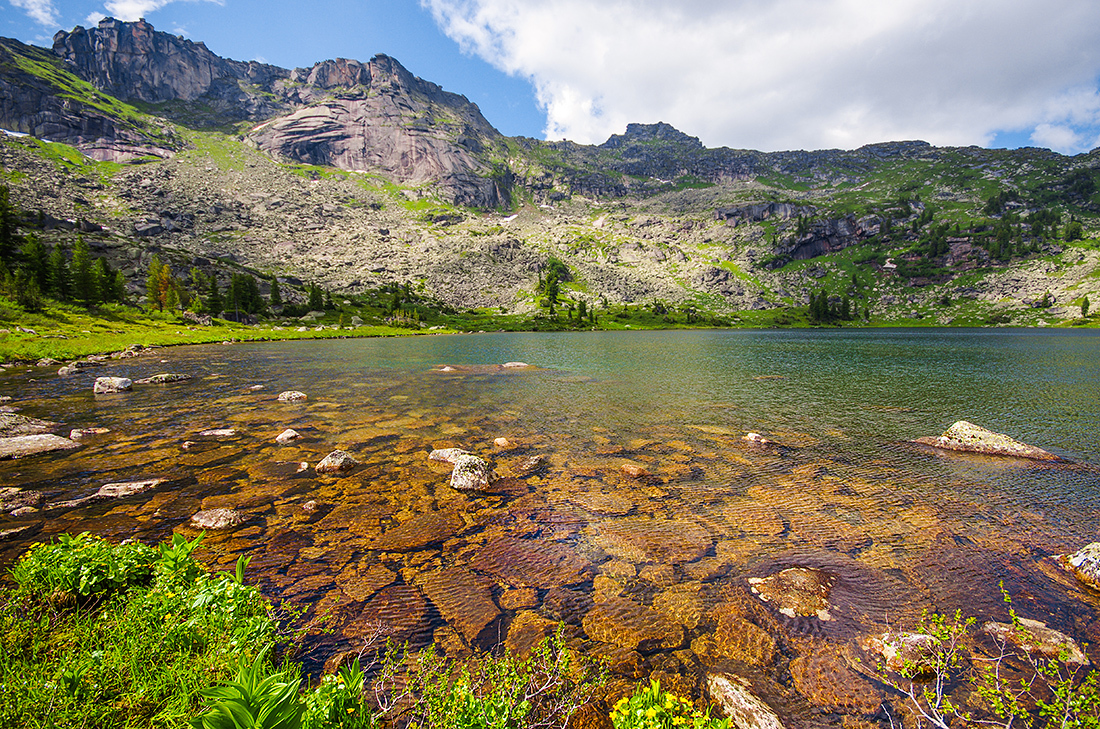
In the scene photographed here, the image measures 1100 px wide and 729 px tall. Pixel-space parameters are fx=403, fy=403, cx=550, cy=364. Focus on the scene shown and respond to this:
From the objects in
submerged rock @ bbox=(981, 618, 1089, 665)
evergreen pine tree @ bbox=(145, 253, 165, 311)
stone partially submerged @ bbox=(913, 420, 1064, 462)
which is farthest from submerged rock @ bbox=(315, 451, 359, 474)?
evergreen pine tree @ bbox=(145, 253, 165, 311)

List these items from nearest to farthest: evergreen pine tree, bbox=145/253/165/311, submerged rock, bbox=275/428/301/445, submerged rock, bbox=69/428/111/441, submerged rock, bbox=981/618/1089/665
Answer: submerged rock, bbox=981/618/1089/665, submerged rock, bbox=69/428/111/441, submerged rock, bbox=275/428/301/445, evergreen pine tree, bbox=145/253/165/311

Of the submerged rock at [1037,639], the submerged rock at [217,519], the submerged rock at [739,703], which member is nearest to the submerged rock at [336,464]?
the submerged rock at [217,519]

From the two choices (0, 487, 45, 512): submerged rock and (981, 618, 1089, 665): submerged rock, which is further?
(0, 487, 45, 512): submerged rock

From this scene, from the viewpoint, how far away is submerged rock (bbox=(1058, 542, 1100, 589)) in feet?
34.3

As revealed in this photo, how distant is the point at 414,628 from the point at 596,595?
171 inches

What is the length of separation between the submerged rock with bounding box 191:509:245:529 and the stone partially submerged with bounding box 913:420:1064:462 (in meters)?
31.8

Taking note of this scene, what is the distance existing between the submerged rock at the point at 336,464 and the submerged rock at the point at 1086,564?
2381cm

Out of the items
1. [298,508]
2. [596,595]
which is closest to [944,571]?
[596,595]

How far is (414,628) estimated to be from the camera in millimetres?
8812

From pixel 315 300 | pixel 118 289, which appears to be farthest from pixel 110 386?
pixel 315 300

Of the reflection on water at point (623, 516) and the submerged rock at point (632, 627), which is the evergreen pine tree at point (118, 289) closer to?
the reflection on water at point (623, 516)

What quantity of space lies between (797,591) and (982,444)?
19287mm

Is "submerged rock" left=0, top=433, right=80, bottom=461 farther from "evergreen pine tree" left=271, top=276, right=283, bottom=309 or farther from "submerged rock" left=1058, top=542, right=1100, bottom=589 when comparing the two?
"evergreen pine tree" left=271, top=276, right=283, bottom=309

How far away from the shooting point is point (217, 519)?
41.7 ft
